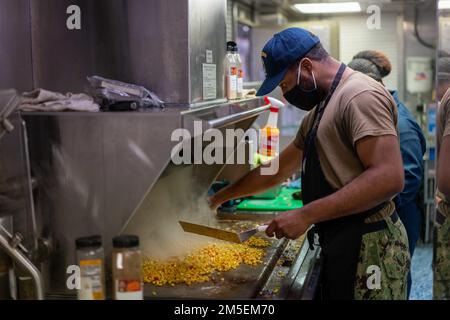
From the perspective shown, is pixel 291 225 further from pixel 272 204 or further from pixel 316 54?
pixel 272 204

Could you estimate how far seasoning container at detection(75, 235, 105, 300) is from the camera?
5.43ft

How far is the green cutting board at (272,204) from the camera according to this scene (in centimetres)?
357

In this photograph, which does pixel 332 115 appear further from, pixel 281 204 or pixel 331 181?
pixel 281 204

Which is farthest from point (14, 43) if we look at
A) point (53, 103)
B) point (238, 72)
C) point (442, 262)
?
point (442, 262)

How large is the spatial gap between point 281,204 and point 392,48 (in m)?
4.46

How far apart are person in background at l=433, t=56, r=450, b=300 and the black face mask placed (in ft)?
1.60

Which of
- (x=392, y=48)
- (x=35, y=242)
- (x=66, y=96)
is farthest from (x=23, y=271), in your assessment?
(x=392, y=48)

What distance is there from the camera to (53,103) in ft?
6.05

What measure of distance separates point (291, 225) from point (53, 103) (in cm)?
98

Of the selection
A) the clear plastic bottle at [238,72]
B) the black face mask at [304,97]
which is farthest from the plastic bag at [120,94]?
the clear plastic bottle at [238,72]

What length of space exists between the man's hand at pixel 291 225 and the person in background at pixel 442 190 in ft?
1.70

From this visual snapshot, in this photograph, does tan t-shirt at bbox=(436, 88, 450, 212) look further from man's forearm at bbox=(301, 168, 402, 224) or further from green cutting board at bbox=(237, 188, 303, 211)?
green cutting board at bbox=(237, 188, 303, 211)

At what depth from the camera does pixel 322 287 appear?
2330 millimetres

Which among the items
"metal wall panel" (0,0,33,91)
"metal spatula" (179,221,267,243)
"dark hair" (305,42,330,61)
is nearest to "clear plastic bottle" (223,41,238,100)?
"dark hair" (305,42,330,61)
